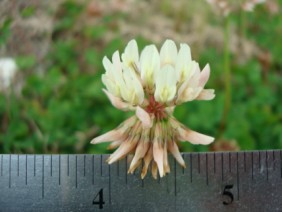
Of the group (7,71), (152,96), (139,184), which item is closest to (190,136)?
(152,96)

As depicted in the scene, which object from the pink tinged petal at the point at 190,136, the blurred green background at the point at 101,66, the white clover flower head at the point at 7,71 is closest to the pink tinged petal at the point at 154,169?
the pink tinged petal at the point at 190,136

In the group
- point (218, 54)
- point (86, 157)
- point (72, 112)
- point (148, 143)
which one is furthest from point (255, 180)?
point (218, 54)

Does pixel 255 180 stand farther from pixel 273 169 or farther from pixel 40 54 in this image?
pixel 40 54

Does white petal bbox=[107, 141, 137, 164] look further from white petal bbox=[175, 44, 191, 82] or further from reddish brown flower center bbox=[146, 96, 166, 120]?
white petal bbox=[175, 44, 191, 82]

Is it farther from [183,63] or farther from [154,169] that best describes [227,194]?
[183,63]

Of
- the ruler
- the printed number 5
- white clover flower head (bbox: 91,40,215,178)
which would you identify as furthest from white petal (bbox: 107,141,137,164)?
the printed number 5
